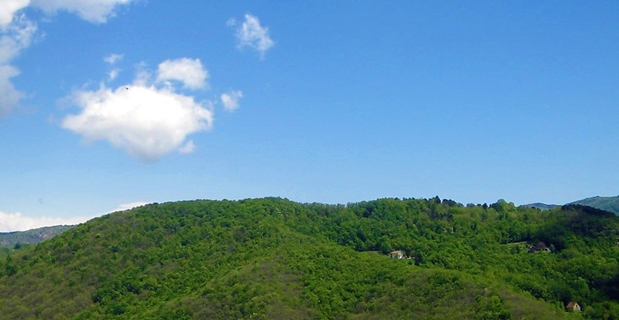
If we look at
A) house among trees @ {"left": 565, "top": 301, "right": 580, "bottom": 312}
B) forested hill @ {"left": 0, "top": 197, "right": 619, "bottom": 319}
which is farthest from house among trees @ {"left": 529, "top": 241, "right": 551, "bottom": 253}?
house among trees @ {"left": 565, "top": 301, "right": 580, "bottom": 312}

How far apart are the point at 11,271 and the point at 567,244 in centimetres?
14025

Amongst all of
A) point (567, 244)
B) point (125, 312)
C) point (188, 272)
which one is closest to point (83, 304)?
point (125, 312)

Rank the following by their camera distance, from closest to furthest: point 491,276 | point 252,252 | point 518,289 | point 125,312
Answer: point 518,289, point 491,276, point 125,312, point 252,252

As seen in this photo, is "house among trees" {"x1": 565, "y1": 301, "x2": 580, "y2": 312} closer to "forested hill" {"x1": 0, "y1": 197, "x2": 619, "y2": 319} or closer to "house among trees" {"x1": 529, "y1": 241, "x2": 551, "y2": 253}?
"forested hill" {"x1": 0, "y1": 197, "x2": 619, "y2": 319}

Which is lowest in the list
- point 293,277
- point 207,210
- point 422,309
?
point 422,309

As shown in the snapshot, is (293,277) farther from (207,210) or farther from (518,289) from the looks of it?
(207,210)

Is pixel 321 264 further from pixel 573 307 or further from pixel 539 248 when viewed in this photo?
pixel 539 248

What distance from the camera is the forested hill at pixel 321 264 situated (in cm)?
11488

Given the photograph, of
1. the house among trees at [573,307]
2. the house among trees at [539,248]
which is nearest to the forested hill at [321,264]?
the house among trees at [539,248]

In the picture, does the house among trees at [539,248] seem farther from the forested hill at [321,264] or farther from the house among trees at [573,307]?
the house among trees at [573,307]

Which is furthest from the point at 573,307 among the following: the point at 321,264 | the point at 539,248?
the point at 321,264

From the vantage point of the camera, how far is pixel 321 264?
137 m

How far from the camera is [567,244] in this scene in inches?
5620

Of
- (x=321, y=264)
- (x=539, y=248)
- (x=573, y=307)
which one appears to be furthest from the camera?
(x=539, y=248)
